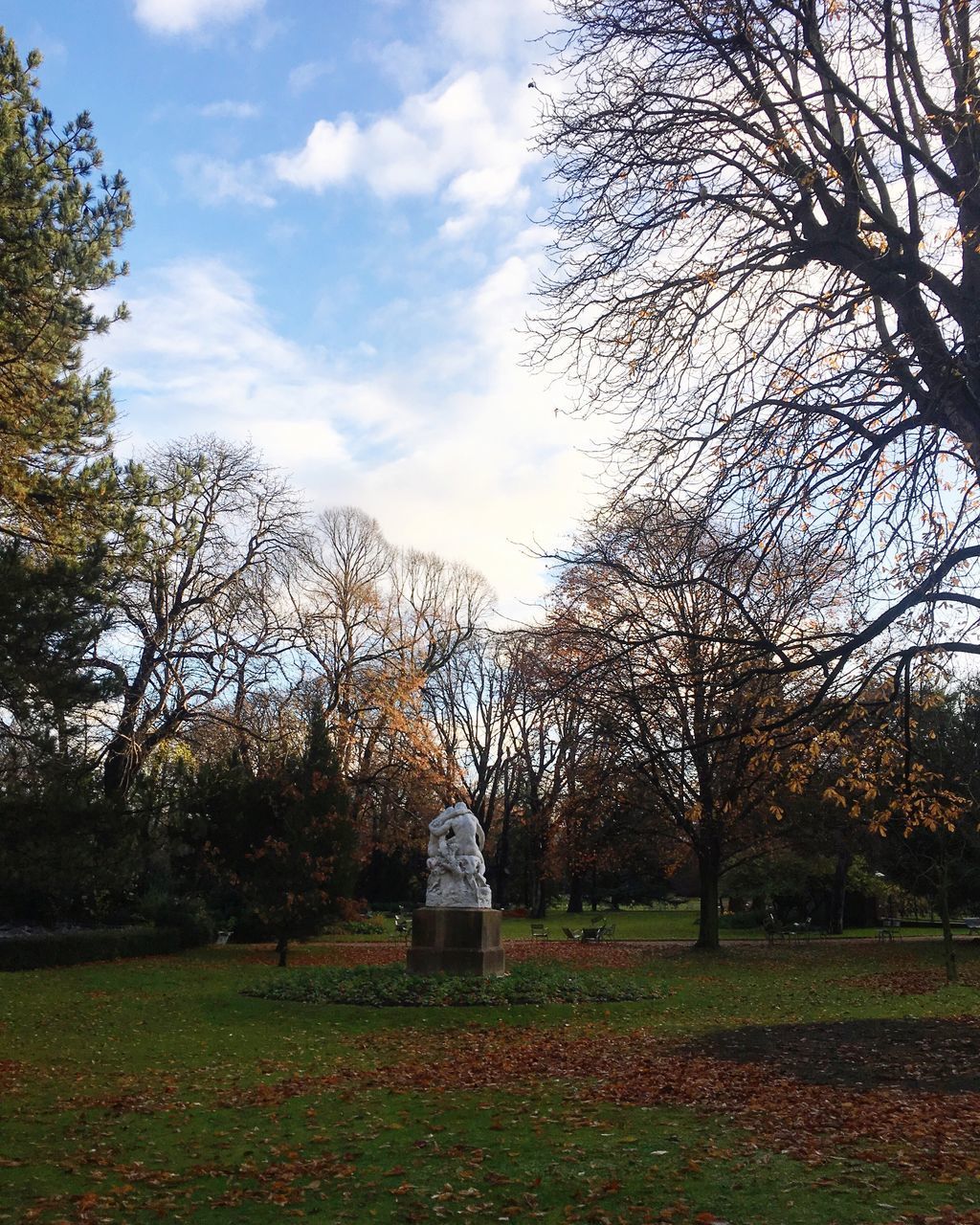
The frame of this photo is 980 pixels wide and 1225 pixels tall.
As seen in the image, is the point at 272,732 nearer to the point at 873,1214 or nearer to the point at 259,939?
the point at 259,939

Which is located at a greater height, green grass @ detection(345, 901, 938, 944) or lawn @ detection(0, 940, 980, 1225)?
lawn @ detection(0, 940, 980, 1225)

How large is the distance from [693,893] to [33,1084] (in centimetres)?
6323

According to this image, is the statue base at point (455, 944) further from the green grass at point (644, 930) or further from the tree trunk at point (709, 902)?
the green grass at point (644, 930)

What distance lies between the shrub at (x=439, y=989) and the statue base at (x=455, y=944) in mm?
375

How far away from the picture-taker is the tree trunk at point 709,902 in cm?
2678

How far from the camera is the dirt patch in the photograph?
9125 mm

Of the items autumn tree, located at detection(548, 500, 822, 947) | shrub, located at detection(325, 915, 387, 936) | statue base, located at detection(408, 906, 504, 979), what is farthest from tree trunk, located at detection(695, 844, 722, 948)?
shrub, located at detection(325, 915, 387, 936)

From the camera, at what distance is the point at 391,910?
47.8 meters

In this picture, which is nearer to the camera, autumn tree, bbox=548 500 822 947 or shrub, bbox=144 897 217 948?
autumn tree, bbox=548 500 822 947

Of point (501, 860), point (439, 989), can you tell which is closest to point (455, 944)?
point (439, 989)

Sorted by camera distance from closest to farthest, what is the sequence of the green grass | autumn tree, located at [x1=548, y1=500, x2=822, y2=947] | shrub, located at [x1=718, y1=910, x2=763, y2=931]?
autumn tree, located at [x1=548, y1=500, x2=822, y2=947]
the green grass
shrub, located at [x1=718, y1=910, x2=763, y2=931]

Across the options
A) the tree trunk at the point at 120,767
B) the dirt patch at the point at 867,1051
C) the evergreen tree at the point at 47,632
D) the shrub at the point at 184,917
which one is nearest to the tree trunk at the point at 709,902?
the shrub at the point at 184,917

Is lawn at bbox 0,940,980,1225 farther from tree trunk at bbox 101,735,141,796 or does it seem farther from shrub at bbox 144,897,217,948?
shrub at bbox 144,897,217,948

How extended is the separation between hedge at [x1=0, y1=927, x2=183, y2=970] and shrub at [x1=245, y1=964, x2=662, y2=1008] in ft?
26.4
